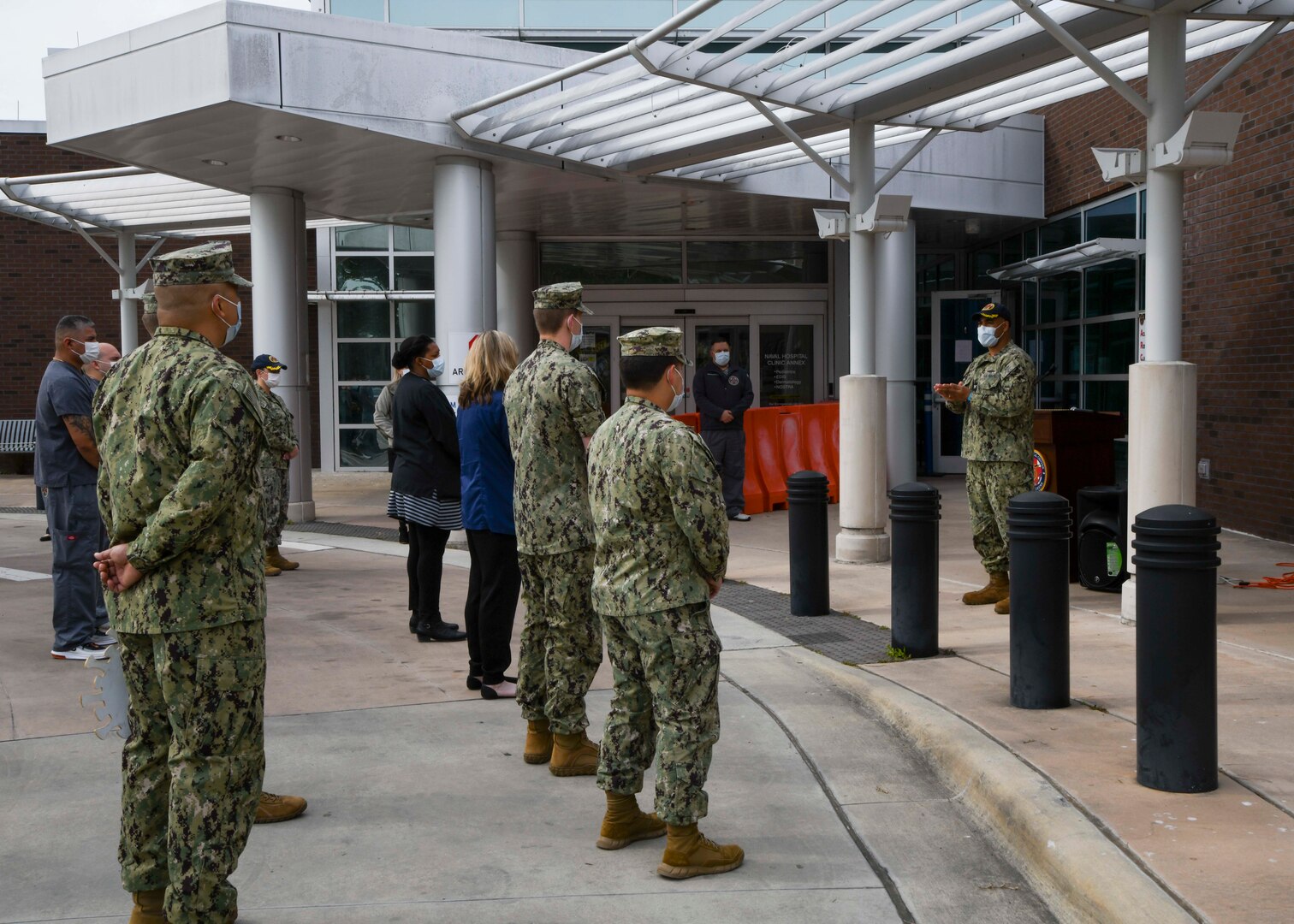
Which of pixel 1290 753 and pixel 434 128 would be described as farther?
pixel 434 128

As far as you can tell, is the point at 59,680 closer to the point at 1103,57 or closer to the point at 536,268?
the point at 1103,57

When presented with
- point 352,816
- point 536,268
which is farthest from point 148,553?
point 536,268

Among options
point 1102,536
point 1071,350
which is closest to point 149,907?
point 1102,536

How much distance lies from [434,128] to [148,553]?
390 inches

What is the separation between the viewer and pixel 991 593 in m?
9.02

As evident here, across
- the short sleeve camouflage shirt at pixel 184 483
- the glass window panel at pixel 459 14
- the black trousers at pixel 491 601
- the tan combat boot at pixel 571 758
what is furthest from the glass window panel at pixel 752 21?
the short sleeve camouflage shirt at pixel 184 483

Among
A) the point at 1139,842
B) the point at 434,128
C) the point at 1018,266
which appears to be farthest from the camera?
the point at 1018,266

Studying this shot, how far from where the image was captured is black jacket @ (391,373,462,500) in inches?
299

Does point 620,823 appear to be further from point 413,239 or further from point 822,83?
point 413,239

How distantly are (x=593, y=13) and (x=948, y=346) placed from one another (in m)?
7.58

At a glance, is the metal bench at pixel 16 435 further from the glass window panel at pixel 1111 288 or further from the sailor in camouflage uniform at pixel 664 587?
the sailor in camouflage uniform at pixel 664 587

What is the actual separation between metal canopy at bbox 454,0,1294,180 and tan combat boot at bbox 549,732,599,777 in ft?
16.5

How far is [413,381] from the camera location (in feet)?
24.9

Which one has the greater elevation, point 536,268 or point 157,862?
point 536,268
